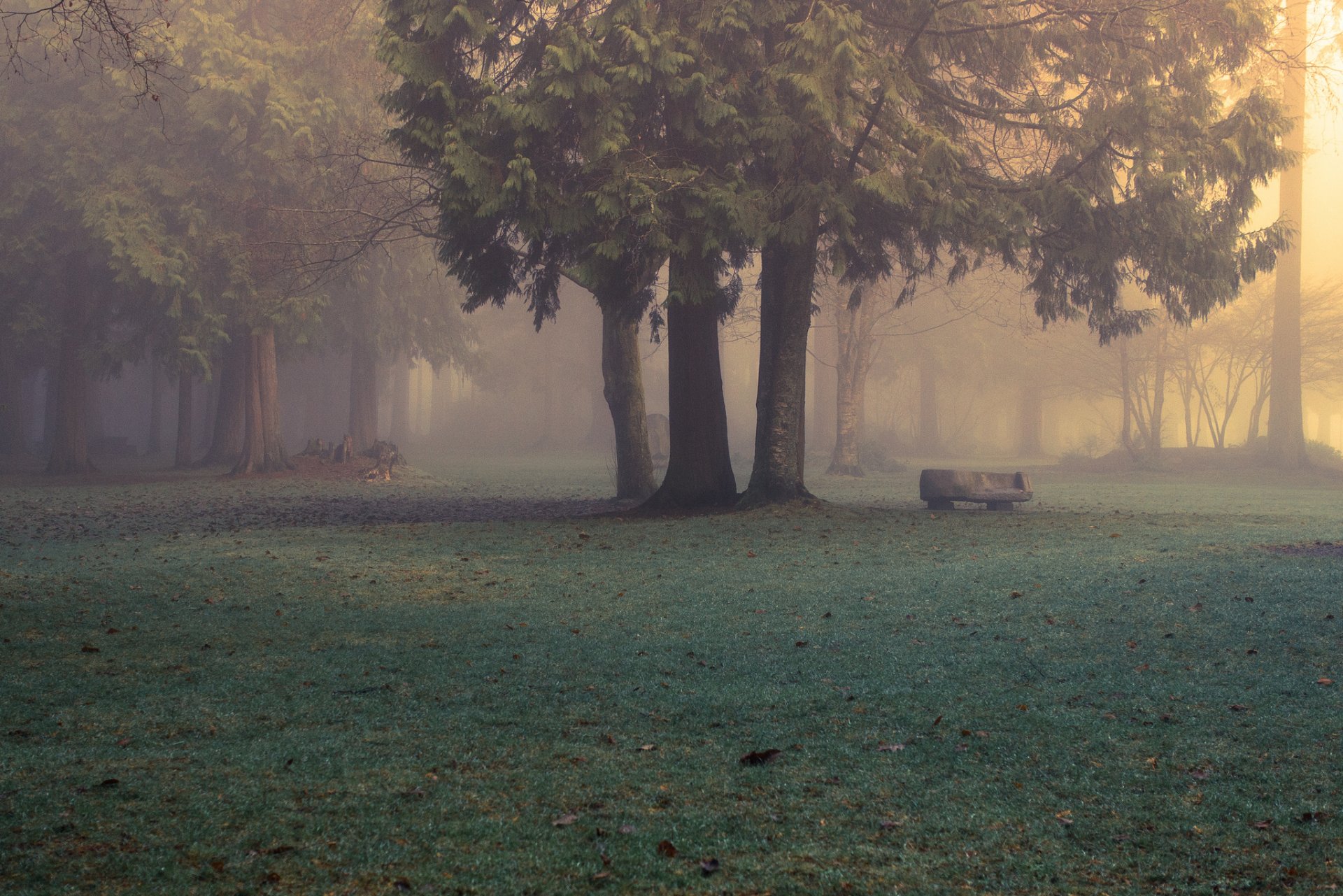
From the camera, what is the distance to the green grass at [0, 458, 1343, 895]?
3641 millimetres

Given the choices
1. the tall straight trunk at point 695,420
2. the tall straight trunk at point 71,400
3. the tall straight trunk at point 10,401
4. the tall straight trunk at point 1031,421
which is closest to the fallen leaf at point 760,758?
the tall straight trunk at point 695,420

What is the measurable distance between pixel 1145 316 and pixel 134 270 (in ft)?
66.5

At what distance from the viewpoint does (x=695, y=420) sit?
15984 mm

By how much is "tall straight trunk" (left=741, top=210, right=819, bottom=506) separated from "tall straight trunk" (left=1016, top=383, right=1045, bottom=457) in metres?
39.4

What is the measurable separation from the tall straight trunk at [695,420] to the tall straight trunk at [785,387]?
2.67ft

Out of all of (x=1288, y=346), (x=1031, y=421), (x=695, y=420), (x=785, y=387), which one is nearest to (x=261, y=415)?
(x=695, y=420)

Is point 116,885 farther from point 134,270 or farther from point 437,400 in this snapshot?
point 437,400

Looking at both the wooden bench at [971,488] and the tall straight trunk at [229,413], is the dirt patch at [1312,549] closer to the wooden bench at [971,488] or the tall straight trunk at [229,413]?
the wooden bench at [971,488]

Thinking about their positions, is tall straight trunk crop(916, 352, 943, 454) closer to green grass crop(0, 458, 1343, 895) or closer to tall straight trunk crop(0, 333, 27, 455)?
tall straight trunk crop(0, 333, 27, 455)

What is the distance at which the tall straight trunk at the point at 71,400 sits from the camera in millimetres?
26734

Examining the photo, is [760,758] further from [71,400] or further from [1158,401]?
[1158,401]

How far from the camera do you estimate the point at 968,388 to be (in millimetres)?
63625

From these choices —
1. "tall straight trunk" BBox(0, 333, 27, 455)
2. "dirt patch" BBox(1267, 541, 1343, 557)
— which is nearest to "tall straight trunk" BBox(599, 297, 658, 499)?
"dirt patch" BBox(1267, 541, 1343, 557)

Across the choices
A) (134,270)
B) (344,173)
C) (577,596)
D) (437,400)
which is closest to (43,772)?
(577,596)
